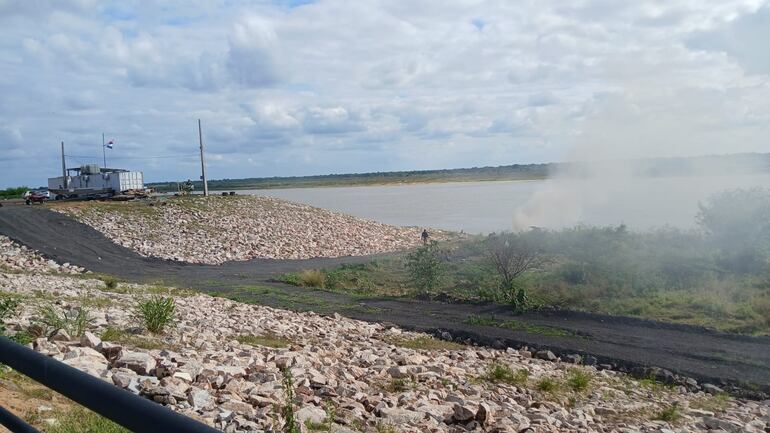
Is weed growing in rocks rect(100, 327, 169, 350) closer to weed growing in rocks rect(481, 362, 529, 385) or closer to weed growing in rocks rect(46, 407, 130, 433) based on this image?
weed growing in rocks rect(46, 407, 130, 433)

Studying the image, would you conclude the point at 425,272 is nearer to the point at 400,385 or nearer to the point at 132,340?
the point at 400,385

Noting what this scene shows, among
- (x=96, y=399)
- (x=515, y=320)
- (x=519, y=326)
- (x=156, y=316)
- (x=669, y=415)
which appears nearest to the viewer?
(x=96, y=399)

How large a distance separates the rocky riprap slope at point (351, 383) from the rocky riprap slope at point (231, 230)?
73.9 feet

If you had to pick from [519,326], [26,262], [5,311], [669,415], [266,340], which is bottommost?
[519,326]

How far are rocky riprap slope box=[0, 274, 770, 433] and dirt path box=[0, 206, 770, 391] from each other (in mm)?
1334

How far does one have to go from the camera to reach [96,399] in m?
2.29

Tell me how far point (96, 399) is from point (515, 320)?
1702 cm

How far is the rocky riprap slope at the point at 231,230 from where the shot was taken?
38.2m

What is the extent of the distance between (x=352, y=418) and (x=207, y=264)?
1106 inches

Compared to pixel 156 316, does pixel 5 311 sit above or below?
above

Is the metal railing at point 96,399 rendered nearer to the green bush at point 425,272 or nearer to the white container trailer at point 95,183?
the green bush at point 425,272

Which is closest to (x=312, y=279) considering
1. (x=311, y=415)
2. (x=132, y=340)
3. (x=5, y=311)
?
(x=132, y=340)

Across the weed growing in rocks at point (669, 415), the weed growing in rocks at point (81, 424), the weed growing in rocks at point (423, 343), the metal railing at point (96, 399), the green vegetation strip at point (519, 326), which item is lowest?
the green vegetation strip at point (519, 326)

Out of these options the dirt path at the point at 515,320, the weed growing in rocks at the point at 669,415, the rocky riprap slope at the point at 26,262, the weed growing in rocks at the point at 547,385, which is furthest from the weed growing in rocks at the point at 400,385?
the rocky riprap slope at the point at 26,262
